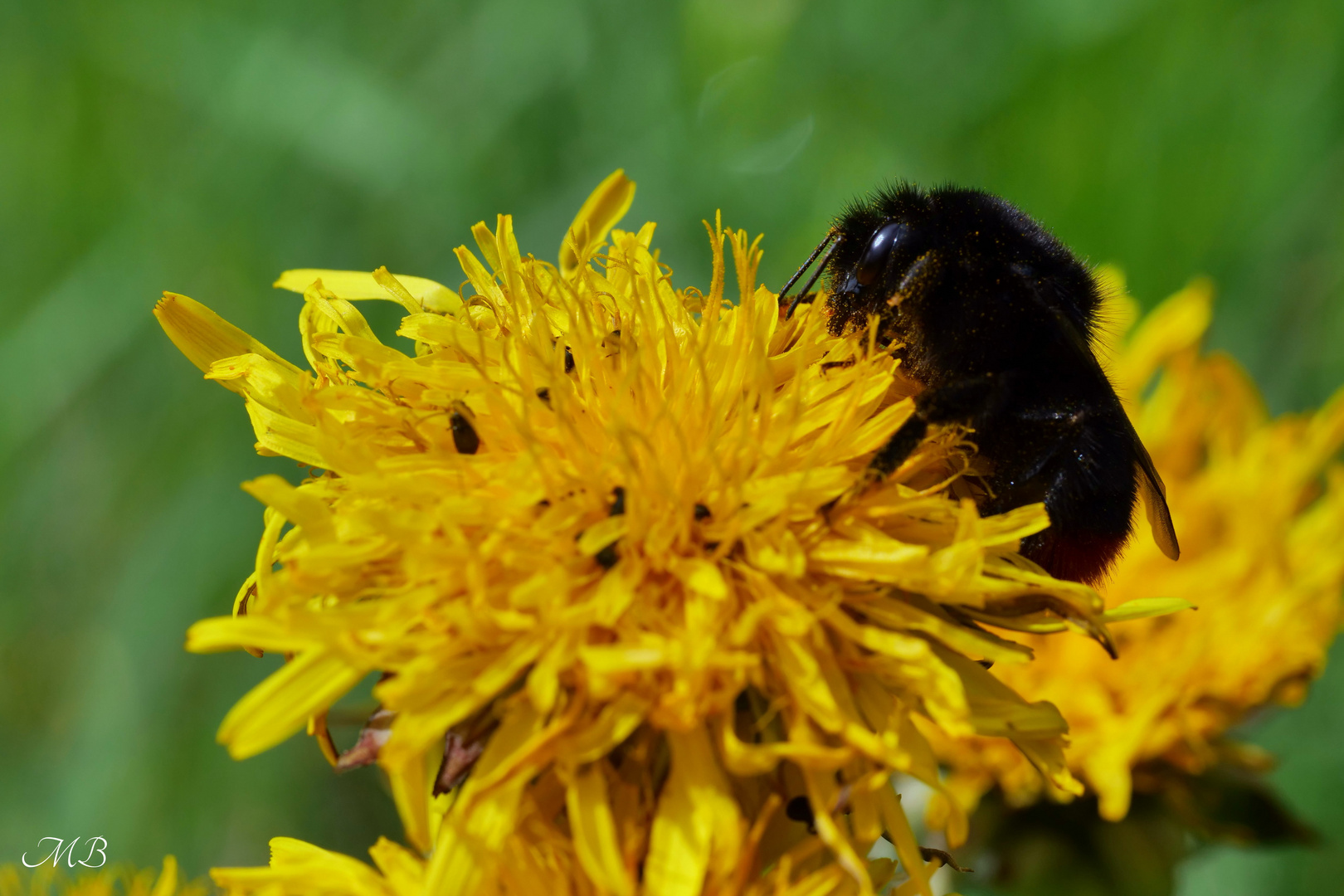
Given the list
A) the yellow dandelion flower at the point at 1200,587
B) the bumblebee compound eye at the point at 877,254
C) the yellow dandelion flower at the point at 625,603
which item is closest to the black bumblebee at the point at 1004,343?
the bumblebee compound eye at the point at 877,254

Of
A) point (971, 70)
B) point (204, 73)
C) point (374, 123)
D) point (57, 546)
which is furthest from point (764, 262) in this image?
point (57, 546)

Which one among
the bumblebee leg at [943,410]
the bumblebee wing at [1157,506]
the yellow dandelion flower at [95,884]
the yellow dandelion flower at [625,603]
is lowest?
the yellow dandelion flower at [95,884]

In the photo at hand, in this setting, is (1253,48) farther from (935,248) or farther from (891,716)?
(891,716)

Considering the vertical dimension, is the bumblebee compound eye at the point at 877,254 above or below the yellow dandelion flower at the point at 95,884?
above

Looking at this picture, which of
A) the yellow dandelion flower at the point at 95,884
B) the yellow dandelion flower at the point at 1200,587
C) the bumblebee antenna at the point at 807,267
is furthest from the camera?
the yellow dandelion flower at the point at 1200,587

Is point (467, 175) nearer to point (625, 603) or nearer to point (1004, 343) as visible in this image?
point (1004, 343)

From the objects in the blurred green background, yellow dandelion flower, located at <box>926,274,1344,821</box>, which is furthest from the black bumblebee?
the blurred green background

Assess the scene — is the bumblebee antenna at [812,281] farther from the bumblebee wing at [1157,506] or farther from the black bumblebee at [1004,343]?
the bumblebee wing at [1157,506]

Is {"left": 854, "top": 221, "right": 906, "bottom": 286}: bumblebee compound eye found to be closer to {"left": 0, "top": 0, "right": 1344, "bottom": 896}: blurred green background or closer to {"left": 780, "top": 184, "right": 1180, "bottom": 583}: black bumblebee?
{"left": 780, "top": 184, "right": 1180, "bottom": 583}: black bumblebee
